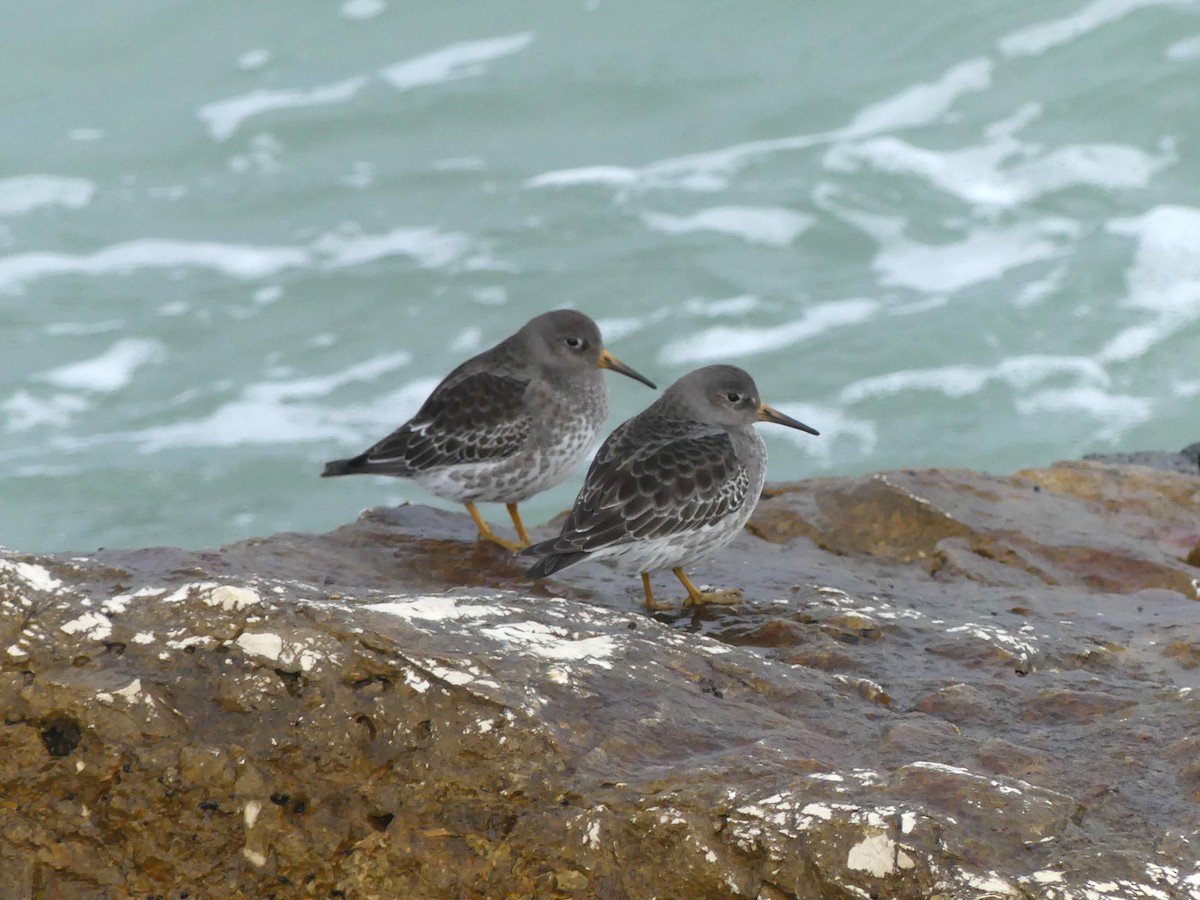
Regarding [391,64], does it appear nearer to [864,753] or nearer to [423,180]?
[423,180]

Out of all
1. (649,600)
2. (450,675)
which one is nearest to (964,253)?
(649,600)

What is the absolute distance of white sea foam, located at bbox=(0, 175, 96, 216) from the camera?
1933 cm

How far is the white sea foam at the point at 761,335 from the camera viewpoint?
15.7m

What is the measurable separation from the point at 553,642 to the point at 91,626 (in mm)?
1388

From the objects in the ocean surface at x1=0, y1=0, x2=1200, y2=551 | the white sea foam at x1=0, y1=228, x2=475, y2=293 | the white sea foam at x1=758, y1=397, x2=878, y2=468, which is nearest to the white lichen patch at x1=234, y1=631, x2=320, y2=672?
the ocean surface at x1=0, y1=0, x2=1200, y2=551

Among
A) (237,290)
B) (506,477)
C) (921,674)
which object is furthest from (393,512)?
(237,290)

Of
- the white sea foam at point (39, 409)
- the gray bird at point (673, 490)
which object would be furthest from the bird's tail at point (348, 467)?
the white sea foam at point (39, 409)

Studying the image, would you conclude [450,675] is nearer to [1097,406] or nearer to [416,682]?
[416,682]

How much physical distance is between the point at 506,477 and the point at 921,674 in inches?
131

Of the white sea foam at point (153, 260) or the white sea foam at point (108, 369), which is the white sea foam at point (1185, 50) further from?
the white sea foam at point (108, 369)

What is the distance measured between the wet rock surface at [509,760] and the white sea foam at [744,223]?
43.0 ft

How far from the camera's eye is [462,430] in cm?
789

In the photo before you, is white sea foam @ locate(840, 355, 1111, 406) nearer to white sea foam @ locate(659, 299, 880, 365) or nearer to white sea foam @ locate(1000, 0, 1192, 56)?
white sea foam @ locate(659, 299, 880, 365)

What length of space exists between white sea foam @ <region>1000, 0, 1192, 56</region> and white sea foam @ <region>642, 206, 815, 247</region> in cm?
481
